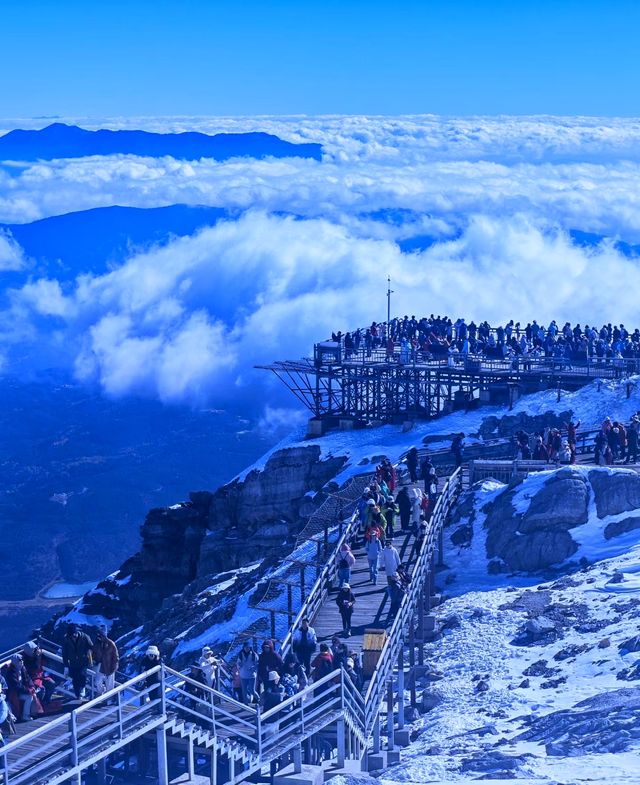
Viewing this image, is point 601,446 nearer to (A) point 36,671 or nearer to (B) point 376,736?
(B) point 376,736

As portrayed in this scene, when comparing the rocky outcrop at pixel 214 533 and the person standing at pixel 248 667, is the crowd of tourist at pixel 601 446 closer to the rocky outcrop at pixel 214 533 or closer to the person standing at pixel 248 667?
the rocky outcrop at pixel 214 533

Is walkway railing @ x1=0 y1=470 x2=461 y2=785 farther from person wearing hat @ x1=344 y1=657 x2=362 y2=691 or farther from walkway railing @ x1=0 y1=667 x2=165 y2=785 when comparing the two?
person wearing hat @ x1=344 y1=657 x2=362 y2=691

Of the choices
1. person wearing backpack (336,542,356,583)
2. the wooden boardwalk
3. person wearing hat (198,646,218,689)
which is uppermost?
person wearing backpack (336,542,356,583)

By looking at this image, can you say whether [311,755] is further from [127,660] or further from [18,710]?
[127,660]

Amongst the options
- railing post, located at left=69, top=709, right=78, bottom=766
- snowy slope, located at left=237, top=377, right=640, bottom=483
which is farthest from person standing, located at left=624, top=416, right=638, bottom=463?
railing post, located at left=69, top=709, right=78, bottom=766

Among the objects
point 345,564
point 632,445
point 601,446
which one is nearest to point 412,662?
point 345,564

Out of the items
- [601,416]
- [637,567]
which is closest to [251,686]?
[637,567]
